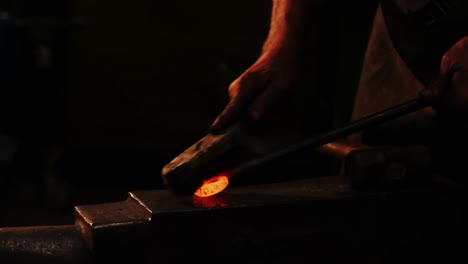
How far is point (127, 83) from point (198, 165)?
340 centimetres

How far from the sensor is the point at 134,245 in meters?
1.86

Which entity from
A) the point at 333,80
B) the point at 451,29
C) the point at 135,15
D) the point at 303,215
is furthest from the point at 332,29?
the point at 303,215

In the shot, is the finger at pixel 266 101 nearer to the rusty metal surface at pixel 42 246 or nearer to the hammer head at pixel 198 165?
the hammer head at pixel 198 165

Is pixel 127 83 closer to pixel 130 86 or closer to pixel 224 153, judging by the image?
pixel 130 86

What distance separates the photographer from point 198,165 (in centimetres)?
199

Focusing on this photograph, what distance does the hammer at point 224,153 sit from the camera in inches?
78.0

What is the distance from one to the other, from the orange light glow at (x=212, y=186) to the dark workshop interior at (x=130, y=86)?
2811 mm

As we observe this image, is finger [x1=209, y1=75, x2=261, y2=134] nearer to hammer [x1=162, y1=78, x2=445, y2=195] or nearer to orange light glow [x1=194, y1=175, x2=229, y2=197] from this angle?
hammer [x1=162, y1=78, x2=445, y2=195]

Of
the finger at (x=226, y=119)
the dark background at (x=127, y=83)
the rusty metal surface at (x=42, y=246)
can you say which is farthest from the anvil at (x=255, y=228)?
the dark background at (x=127, y=83)

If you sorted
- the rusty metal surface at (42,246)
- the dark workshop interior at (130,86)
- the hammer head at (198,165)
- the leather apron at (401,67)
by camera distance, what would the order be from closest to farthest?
→ the rusty metal surface at (42,246) → the hammer head at (198,165) → the leather apron at (401,67) → the dark workshop interior at (130,86)

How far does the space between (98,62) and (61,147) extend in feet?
2.36

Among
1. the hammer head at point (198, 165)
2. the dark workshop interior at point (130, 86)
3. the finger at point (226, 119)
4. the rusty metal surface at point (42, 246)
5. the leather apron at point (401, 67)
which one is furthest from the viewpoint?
the dark workshop interior at point (130, 86)

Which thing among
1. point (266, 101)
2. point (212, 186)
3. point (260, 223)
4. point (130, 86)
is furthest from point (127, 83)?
point (260, 223)

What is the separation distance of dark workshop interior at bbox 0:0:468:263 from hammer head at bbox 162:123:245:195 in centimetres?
283
